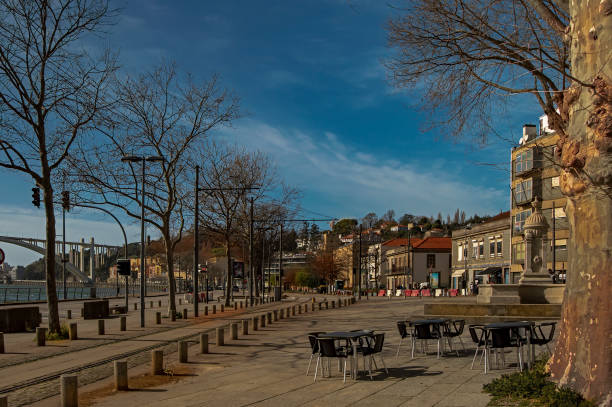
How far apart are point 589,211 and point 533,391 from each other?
2.61 m

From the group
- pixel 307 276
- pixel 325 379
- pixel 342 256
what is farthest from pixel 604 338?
pixel 307 276

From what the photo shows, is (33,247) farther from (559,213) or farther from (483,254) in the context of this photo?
Result: (559,213)

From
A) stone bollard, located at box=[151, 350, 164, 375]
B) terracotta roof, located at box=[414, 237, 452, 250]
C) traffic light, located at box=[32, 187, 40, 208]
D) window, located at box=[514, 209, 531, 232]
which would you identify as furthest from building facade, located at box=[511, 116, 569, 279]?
stone bollard, located at box=[151, 350, 164, 375]

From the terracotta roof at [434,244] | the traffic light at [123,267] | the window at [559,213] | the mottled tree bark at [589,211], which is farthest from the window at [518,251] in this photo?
the mottled tree bark at [589,211]

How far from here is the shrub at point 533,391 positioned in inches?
293

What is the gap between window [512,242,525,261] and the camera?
54125 millimetres

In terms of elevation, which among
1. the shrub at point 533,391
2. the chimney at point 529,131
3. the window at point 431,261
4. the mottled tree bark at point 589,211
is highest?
the chimney at point 529,131

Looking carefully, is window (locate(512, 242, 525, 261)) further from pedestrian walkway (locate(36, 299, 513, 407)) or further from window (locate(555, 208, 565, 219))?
pedestrian walkway (locate(36, 299, 513, 407))

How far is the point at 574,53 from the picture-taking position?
8.39 m

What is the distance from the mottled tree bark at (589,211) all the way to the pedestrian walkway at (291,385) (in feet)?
5.38

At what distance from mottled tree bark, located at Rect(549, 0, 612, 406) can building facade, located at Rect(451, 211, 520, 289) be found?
47813 mm

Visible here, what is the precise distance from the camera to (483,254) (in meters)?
64.2

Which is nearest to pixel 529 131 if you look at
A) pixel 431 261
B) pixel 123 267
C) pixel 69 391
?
pixel 431 261

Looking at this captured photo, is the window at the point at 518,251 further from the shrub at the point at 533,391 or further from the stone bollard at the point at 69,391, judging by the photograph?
the stone bollard at the point at 69,391
